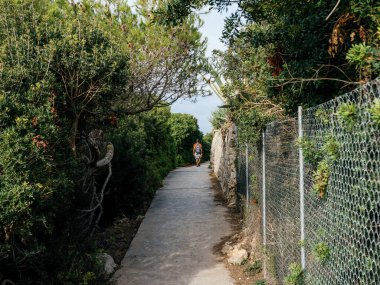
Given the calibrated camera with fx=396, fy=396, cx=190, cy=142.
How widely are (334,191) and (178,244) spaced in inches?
246

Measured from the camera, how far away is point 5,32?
5.78 metres

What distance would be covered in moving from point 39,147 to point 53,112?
74cm

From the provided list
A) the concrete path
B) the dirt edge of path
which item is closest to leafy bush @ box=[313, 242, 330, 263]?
the dirt edge of path

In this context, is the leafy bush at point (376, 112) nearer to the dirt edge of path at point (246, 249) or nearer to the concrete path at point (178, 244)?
the dirt edge of path at point (246, 249)

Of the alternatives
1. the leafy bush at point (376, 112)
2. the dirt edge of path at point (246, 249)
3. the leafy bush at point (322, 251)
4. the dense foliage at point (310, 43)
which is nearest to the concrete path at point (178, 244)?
the dirt edge of path at point (246, 249)

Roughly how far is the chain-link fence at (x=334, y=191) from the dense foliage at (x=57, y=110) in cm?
277

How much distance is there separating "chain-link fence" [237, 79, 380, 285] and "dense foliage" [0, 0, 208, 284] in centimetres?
277

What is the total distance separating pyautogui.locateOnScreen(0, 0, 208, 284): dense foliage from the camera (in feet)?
14.5

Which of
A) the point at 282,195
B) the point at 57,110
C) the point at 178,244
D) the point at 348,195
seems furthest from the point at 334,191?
the point at 178,244

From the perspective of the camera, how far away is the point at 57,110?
589 centimetres

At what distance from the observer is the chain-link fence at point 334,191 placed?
7.18 ft

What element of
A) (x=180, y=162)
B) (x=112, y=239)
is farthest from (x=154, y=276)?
(x=180, y=162)

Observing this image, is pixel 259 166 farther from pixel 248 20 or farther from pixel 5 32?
pixel 5 32

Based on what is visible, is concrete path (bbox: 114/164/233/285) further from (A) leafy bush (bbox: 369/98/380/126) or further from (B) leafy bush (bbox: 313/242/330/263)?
(A) leafy bush (bbox: 369/98/380/126)
